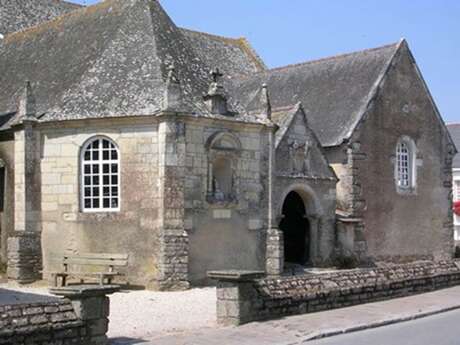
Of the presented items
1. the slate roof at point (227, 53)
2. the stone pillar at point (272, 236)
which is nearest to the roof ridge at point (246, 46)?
the slate roof at point (227, 53)

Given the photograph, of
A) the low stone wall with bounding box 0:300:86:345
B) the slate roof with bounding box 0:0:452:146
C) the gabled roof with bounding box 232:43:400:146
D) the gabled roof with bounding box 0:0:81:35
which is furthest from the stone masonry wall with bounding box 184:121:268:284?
the gabled roof with bounding box 0:0:81:35

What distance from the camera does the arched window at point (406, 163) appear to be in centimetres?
2680

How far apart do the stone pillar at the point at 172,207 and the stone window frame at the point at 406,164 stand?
37.7ft

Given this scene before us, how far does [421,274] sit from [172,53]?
9.02m

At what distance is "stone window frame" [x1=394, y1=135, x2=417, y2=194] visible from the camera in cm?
2670

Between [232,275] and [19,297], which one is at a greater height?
[232,275]

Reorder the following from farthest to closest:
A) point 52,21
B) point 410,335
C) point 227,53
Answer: point 227,53 → point 52,21 → point 410,335

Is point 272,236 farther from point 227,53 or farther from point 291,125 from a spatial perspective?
point 227,53

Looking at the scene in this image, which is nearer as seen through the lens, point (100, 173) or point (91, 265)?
point (91, 265)

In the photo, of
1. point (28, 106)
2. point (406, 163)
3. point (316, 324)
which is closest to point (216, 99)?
point (28, 106)

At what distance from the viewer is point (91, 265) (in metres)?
17.8

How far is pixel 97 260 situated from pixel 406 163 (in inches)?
546

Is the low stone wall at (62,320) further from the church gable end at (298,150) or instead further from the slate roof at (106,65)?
the church gable end at (298,150)

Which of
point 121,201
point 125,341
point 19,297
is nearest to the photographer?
point 125,341
